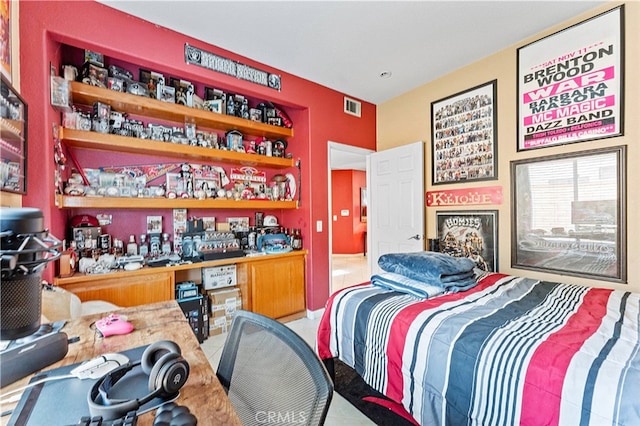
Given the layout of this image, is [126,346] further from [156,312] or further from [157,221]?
[157,221]

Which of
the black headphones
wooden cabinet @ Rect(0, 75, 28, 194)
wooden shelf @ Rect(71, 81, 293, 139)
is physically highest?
wooden shelf @ Rect(71, 81, 293, 139)

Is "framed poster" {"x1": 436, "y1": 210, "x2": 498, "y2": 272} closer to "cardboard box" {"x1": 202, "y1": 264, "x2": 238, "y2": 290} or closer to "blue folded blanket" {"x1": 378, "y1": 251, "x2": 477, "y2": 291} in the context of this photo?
"blue folded blanket" {"x1": 378, "y1": 251, "x2": 477, "y2": 291}

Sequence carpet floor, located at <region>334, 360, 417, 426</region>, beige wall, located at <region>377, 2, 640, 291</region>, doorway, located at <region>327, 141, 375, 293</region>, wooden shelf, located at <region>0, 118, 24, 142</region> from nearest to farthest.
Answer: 1. wooden shelf, located at <region>0, 118, 24, 142</region>
2. carpet floor, located at <region>334, 360, 417, 426</region>
3. beige wall, located at <region>377, 2, 640, 291</region>
4. doorway, located at <region>327, 141, 375, 293</region>

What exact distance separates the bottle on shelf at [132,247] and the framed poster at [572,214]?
362 cm

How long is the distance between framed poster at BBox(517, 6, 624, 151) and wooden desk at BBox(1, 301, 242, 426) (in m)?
2.98

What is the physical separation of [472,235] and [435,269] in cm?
144

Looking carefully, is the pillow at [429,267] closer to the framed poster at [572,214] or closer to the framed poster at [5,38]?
the framed poster at [572,214]

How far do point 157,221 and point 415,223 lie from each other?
2.84m

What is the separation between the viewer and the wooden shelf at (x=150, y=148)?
81.0 inches

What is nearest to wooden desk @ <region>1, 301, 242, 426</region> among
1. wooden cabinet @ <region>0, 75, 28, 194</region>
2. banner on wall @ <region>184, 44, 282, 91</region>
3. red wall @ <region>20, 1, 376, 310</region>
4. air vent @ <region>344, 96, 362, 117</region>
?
wooden cabinet @ <region>0, 75, 28, 194</region>

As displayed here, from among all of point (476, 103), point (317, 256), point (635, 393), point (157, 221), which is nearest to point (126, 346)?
point (635, 393)

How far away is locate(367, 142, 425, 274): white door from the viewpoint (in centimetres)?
316

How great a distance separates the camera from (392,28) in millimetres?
2268

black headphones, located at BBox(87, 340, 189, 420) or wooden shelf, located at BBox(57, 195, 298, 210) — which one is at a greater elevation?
wooden shelf, located at BBox(57, 195, 298, 210)
